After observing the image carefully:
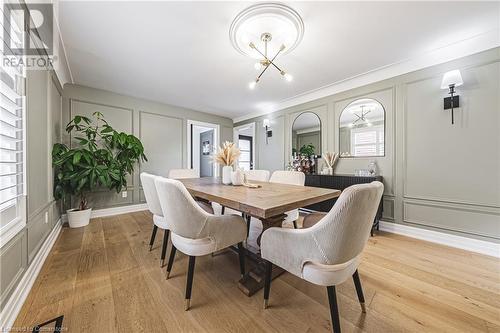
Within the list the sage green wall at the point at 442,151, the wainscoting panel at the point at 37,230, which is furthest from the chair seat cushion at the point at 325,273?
the sage green wall at the point at 442,151

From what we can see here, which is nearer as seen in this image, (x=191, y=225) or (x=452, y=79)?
(x=191, y=225)

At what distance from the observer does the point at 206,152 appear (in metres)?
6.52

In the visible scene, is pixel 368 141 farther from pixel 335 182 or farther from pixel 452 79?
pixel 452 79

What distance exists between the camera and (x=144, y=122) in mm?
3936

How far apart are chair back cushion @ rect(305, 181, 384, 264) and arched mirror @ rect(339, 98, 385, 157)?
2.33 metres

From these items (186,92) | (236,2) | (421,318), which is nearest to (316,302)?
(421,318)

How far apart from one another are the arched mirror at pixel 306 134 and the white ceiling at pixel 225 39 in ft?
2.19

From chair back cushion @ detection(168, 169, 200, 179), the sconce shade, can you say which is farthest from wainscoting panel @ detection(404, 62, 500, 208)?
chair back cushion @ detection(168, 169, 200, 179)

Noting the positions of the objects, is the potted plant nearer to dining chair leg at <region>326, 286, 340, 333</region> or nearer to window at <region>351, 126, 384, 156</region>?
dining chair leg at <region>326, 286, 340, 333</region>

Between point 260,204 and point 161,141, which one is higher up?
point 161,141

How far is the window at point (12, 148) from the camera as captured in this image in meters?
1.21

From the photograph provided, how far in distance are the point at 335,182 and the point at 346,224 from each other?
232 centimetres

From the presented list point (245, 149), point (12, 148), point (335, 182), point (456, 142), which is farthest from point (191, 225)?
point (245, 149)

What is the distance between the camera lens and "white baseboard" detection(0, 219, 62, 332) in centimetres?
111
